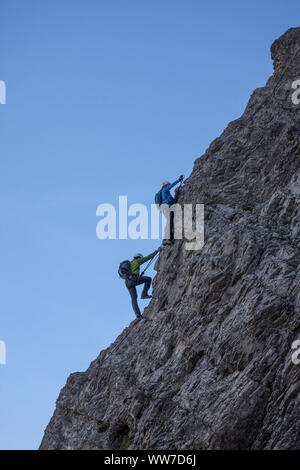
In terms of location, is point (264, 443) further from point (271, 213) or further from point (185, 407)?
point (271, 213)

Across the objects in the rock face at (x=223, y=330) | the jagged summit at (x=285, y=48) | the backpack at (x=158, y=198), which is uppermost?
the jagged summit at (x=285, y=48)

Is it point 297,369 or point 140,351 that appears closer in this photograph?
point 297,369

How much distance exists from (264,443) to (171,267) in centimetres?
1185

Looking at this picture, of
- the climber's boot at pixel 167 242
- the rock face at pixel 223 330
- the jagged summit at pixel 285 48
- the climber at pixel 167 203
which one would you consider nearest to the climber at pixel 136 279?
the climber's boot at pixel 167 242

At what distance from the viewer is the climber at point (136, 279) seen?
32.2m

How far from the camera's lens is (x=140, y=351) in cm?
2897

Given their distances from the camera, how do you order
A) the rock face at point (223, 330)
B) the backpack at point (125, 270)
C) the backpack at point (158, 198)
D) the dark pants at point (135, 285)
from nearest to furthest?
the rock face at point (223, 330)
the backpack at point (125, 270)
the dark pants at point (135, 285)
the backpack at point (158, 198)

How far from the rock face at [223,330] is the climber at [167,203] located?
68cm

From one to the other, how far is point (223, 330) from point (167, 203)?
33.7ft

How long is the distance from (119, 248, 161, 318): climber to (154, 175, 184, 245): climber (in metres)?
1.07

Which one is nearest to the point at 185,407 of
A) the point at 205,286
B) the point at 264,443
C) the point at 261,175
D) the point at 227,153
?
the point at 264,443

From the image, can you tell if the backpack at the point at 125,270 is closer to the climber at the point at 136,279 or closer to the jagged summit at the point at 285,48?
the climber at the point at 136,279

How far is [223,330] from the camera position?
79.5 feet

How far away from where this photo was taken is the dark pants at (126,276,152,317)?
32.2 metres
